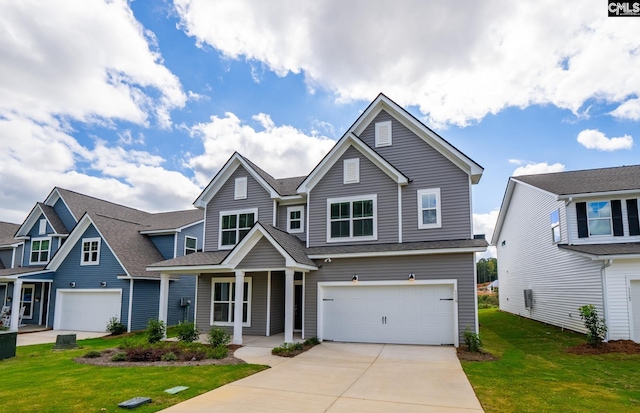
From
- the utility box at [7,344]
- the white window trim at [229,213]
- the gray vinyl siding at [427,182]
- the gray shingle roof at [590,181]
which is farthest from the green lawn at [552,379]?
the utility box at [7,344]

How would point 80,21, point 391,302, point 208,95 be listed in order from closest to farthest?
1. point 80,21
2. point 391,302
3. point 208,95

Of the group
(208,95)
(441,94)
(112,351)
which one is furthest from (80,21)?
(441,94)

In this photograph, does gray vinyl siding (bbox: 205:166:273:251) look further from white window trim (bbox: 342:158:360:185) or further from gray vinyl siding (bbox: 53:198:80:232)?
gray vinyl siding (bbox: 53:198:80:232)

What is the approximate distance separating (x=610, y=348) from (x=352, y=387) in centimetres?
966

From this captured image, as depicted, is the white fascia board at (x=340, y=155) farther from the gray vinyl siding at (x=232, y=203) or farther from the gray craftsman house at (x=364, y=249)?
the gray vinyl siding at (x=232, y=203)

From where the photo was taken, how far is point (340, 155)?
15.6 metres

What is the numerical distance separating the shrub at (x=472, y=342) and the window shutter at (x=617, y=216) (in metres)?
7.90

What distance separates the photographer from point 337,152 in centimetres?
1559

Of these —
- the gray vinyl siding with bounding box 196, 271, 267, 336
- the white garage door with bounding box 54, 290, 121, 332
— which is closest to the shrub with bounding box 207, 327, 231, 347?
the gray vinyl siding with bounding box 196, 271, 267, 336

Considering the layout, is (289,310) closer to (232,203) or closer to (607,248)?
(232,203)

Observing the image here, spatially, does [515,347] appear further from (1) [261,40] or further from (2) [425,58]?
(1) [261,40]

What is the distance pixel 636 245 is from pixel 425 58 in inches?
416

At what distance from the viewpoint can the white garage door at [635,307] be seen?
43.6 ft

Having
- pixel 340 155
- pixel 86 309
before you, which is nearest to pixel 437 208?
pixel 340 155
